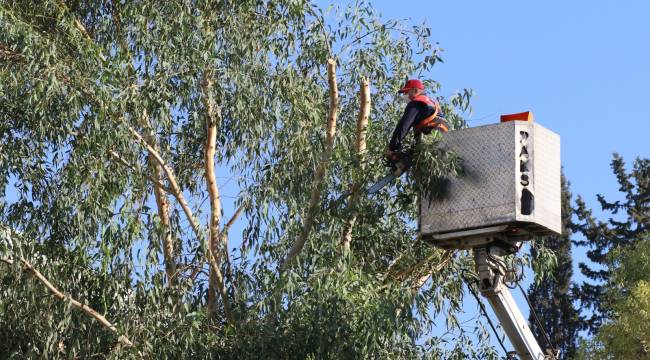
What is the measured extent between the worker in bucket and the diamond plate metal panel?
469mm

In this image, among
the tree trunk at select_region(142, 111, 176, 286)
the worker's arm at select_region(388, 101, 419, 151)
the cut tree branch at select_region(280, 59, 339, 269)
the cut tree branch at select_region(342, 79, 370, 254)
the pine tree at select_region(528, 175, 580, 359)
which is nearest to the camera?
the worker's arm at select_region(388, 101, 419, 151)

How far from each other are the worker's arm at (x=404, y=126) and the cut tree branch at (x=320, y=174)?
75 centimetres

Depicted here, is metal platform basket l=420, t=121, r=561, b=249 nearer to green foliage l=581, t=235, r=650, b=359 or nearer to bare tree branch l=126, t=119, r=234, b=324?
bare tree branch l=126, t=119, r=234, b=324

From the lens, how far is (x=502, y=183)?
37.9ft

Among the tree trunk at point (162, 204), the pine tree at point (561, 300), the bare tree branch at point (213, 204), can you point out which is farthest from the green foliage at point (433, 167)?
the pine tree at point (561, 300)

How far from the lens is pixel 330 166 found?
1336 centimetres

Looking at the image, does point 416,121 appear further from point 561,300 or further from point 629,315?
point 561,300

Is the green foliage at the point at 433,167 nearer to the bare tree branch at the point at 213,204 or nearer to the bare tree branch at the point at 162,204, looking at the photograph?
the bare tree branch at the point at 213,204

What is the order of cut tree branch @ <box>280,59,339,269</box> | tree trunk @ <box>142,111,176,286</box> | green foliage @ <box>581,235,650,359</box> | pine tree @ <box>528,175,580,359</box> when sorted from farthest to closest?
pine tree @ <box>528,175,580,359</box> → green foliage @ <box>581,235,650,359</box> → tree trunk @ <box>142,111,176,286</box> → cut tree branch @ <box>280,59,339,269</box>

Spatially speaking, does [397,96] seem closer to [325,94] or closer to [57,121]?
[325,94]

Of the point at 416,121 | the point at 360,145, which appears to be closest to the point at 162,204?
the point at 360,145

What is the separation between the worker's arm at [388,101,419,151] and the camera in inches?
481

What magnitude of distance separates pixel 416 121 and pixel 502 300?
64.4 inches

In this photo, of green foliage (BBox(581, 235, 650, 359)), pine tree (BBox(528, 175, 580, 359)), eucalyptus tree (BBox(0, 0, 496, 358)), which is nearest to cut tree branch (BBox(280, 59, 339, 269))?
eucalyptus tree (BBox(0, 0, 496, 358))
